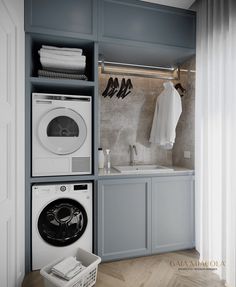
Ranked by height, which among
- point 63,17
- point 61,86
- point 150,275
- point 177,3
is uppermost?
point 177,3

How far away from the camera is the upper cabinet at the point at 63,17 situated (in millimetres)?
1981

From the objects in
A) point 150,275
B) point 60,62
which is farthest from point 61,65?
point 150,275

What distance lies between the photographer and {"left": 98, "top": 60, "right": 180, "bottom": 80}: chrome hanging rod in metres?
2.75

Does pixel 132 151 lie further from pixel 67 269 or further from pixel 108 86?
pixel 67 269

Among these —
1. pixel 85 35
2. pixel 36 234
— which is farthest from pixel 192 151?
pixel 36 234

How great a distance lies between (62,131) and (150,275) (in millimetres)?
1638

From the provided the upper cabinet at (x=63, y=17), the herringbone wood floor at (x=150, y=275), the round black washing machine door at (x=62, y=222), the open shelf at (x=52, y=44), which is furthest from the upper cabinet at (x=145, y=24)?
the herringbone wood floor at (x=150, y=275)

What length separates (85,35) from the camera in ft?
6.95

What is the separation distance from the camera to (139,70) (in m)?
2.95

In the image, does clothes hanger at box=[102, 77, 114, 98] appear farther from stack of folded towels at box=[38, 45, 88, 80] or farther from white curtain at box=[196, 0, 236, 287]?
white curtain at box=[196, 0, 236, 287]

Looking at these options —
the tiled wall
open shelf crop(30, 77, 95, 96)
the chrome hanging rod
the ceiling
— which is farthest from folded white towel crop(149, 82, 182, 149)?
open shelf crop(30, 77, 95, 96)

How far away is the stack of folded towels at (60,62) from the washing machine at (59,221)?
1.11 meters

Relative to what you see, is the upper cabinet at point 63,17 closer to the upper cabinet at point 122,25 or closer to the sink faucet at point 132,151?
the upper cabinet at point 122,25

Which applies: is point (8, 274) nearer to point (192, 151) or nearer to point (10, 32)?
point (10, 32)
